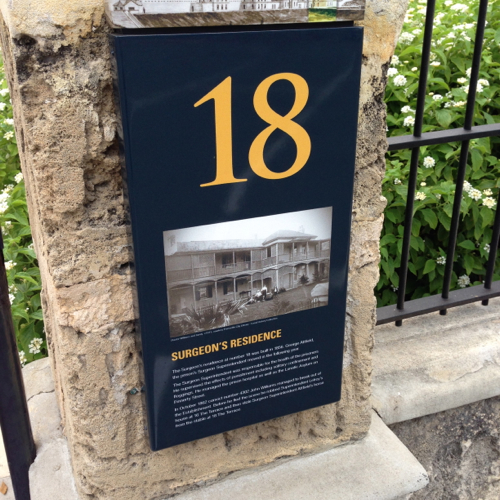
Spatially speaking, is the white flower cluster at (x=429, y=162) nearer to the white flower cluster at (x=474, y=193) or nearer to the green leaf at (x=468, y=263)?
the white flower cluster at (x=474, y=193)

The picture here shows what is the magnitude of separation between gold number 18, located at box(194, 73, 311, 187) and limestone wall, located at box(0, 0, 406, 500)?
23 centimetres

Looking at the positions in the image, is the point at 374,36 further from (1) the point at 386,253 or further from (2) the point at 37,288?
(2) the point at 37,288

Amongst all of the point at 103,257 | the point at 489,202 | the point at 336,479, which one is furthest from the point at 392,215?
the point at 103,257

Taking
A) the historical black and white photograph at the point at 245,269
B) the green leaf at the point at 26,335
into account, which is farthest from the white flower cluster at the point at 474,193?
the green leaf at the point at 26,335

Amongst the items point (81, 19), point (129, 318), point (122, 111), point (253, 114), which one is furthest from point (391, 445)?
point (81, 19)

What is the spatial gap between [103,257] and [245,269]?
35 centimetres

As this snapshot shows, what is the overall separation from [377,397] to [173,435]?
84 centimetres

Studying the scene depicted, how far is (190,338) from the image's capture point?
4.78 ft

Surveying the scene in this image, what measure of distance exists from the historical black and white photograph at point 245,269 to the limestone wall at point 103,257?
149 mm

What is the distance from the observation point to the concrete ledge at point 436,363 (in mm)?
2078

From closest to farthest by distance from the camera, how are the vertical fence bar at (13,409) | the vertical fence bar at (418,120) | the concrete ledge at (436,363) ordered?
the vertical fence bar at (13,409), the vertical fence bar at (418,120), the concrete ledge at (436,363)

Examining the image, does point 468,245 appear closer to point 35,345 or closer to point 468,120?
point 468,120

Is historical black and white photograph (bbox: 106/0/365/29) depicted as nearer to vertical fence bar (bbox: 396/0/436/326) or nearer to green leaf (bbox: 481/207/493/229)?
vertical fence bar (bbox: 396/0/436/326)

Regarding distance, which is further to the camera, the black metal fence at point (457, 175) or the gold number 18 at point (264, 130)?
the black metal fence at point (457, 175)
